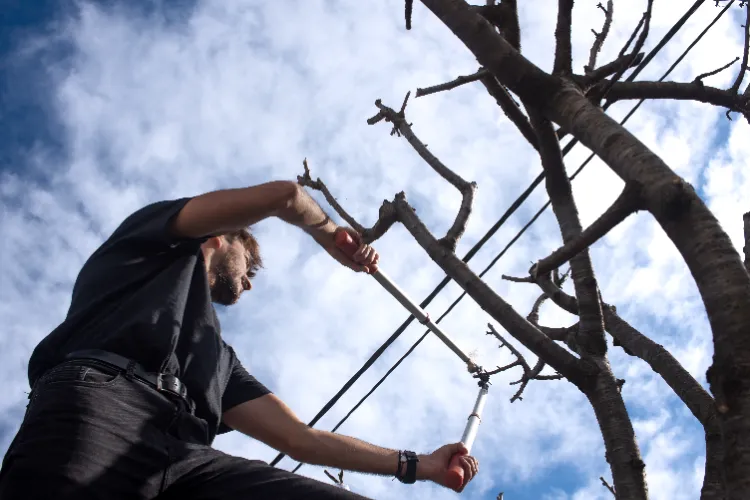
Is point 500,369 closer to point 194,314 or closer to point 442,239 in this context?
point 442,239

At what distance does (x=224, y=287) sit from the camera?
2723 mm

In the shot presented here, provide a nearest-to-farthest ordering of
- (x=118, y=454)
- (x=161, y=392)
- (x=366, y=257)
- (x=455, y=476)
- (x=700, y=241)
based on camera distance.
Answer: (x=700, y=241) → (x=118, y=454) → (x=161, y=392) → (x=455, y=476) → (x=366, y=257)

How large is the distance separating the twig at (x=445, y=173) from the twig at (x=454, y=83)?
50 cm

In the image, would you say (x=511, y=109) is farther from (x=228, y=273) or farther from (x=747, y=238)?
(x=228, y=273)

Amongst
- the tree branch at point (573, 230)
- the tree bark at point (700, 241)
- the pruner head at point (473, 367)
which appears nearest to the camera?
the tree bark at point (700, 241)

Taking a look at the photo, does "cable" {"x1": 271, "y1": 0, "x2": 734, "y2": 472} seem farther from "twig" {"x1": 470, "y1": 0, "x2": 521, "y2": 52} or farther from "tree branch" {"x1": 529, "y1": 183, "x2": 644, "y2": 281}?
"tree branch" {"x1": 529, "y1": 183, "x2": 644, "y2": 281}

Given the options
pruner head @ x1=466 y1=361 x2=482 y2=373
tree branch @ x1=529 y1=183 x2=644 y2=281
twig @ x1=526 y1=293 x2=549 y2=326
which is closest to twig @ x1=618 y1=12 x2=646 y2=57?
tree branch @ x1=529 y1=183 x2=644 y2=281

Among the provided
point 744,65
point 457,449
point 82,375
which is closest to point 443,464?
point 457,449

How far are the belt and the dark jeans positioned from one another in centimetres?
3

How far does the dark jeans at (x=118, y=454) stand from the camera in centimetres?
165

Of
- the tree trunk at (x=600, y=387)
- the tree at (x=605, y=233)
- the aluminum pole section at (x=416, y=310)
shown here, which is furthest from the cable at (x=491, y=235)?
the tree trunk at (x=600, y=387)

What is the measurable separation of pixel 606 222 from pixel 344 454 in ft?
4.67

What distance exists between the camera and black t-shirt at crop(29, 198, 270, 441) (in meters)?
1.97

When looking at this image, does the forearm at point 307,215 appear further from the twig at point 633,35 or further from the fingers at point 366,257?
the twig at point 633,35
